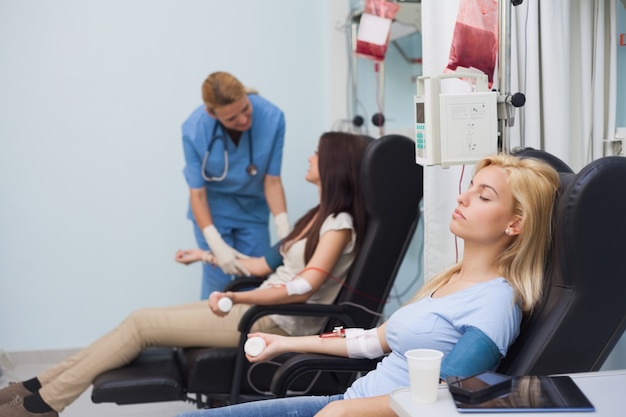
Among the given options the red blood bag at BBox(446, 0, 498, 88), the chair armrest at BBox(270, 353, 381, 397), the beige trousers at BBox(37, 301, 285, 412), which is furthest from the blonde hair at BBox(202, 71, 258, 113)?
the chair armrest at BBox(270, 353, 381, 397)

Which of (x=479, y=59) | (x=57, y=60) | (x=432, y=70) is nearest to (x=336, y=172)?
(x=432, y=70)

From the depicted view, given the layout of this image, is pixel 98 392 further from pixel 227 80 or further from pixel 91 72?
pixel 91 72

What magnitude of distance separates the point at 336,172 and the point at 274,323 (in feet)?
1.63

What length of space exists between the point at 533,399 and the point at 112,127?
10.5ft

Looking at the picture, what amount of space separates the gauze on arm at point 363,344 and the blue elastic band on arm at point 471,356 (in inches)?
14.8

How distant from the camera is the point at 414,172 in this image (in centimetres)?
242

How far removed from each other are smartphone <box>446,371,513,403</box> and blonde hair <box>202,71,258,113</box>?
207 centimetres

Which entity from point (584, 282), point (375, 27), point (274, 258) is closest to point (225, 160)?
point (274, 258)

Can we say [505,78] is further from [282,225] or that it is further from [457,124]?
[282,225]

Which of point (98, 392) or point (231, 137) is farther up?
point (231, 137)

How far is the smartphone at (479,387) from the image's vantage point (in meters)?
1.19

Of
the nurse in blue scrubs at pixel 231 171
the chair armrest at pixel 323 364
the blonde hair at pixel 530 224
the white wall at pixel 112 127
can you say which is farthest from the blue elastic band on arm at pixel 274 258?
the white wall at pixel 112 127

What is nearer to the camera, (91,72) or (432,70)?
(432,70)

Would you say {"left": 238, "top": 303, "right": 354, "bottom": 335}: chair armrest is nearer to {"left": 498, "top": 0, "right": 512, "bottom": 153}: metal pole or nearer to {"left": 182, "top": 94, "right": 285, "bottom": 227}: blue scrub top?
{"left": 498, "top": 0, "right": 512, "bottom": 153}: metal pole
